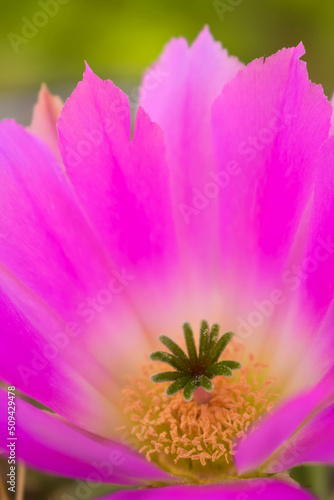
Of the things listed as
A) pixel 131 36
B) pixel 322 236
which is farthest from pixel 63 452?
pixel 131 36

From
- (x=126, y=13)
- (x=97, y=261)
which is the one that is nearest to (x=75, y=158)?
(x=97, y=261)


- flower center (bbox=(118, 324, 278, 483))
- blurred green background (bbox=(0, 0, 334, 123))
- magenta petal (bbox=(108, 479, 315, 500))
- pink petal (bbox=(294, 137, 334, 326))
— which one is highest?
blurred green background (bbox=(0, 0, 334, 123))

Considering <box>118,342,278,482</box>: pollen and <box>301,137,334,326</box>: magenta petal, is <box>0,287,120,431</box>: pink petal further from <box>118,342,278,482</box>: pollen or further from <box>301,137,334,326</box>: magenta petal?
<box>301,137,334,326</box>: magenta petal

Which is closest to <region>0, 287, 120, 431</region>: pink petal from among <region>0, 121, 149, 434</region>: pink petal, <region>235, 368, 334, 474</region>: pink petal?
<region>0, 121, 149, 434</region>: pink petal

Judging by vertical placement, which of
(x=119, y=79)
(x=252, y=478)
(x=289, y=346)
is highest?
(x=119, y=79)

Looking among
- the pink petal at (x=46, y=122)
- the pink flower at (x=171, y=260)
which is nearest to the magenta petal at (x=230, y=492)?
the pink flower at (x=171, y=260)

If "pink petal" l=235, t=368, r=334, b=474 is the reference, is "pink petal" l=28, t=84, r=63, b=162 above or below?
above

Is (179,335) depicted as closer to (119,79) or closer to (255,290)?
(255,290)

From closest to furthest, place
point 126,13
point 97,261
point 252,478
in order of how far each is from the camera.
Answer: point 252,478 → point 97,261 → point 126,13
